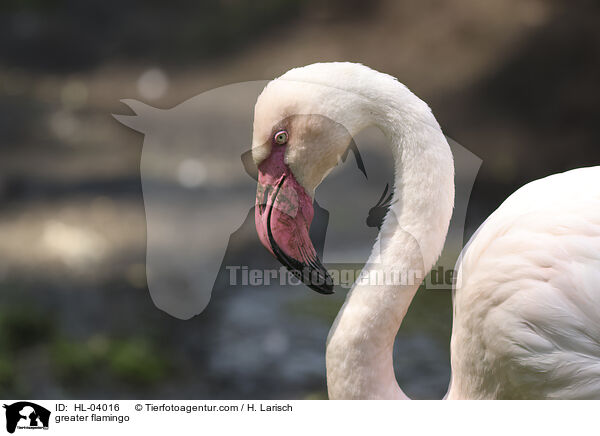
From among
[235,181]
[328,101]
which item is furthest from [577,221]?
[235,181]

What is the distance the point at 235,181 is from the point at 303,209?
262 mm

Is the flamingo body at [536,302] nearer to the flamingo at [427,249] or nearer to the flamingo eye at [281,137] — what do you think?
the flamingo at [427,249]

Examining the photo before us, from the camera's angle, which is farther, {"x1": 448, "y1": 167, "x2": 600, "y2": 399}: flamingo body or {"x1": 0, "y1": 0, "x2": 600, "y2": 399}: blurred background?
{"x1": 0, "y1": 0, "x2": 600, "y2": 399}: blurred background

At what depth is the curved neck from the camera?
3.95 feet

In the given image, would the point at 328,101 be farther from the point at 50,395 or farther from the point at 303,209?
the point at 50,395

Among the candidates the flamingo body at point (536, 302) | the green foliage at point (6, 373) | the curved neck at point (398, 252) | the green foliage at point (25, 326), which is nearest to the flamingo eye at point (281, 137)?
the curved neck at point (398, 252)

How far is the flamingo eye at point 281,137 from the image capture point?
1202 millimetres

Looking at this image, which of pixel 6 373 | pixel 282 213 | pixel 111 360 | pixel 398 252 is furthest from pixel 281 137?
pixel 6 373

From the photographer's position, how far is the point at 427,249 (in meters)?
1.22

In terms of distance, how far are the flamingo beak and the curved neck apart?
0.51 ft
